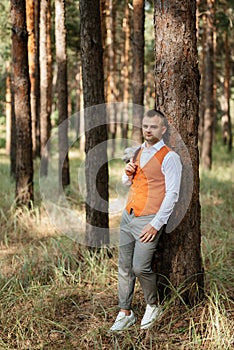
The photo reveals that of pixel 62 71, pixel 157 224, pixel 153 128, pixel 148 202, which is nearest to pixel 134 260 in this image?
pixel 157 224

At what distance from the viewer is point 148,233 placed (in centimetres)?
367

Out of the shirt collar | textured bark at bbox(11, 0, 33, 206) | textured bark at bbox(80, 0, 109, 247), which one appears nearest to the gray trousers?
the shirt collar

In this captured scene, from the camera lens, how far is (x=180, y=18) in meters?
3.77

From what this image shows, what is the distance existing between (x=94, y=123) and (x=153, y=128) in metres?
2.01

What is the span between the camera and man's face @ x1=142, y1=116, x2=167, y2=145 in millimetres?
3732

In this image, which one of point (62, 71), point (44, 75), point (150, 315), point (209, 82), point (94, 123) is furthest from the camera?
point (209, 82)

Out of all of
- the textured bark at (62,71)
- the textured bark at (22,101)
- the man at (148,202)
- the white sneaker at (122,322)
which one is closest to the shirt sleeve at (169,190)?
the man at (148,202)

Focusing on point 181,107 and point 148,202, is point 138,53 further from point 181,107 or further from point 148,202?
point 148,202

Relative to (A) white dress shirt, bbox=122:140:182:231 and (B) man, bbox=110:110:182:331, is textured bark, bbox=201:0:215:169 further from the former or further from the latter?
(A) white dress shirt, bbox=122:140:182:231

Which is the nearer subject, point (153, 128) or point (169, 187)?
point (169, 187)

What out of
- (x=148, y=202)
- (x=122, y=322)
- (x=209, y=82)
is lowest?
(x=122, y=322)

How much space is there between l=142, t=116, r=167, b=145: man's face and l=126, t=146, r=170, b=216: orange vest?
0.38 feet

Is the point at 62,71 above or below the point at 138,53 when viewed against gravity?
below

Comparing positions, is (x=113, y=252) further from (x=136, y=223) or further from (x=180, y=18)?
(x=180, y=18)
